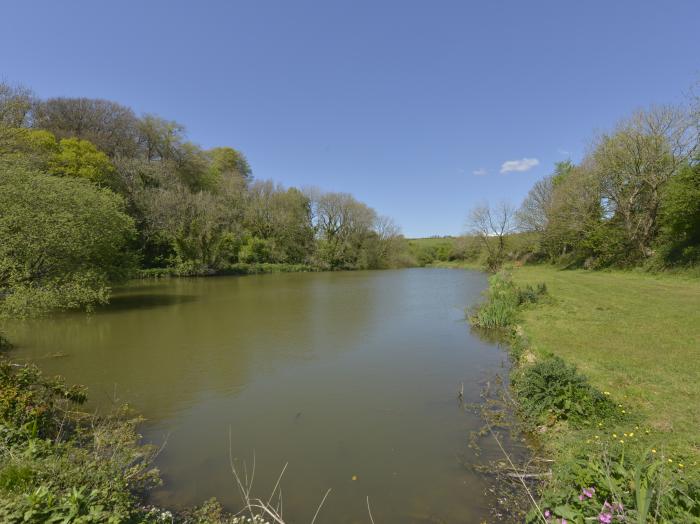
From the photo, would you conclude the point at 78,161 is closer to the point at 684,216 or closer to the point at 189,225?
the point at 189,225

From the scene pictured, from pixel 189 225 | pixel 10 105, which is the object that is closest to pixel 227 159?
pixel 189 225

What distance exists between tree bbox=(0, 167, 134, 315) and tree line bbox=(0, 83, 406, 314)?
0.04 m

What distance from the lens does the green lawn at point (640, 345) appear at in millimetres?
5000

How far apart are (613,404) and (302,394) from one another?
511 centimetres

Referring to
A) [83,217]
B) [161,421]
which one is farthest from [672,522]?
[83,217]

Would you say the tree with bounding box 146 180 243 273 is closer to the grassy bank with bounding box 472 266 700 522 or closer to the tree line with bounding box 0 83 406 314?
the tree line with bounding box 0 83 406 314

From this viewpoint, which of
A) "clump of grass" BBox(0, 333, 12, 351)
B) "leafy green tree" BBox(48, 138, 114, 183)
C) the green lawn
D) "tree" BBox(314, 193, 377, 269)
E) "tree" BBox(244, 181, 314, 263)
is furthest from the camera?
"tree" BBox(314, 193, 377, 269)

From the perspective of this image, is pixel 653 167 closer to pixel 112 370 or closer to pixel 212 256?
pixel 112 370

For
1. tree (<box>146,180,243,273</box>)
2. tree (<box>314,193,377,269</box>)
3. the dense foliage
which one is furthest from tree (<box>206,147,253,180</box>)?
the dense foliage

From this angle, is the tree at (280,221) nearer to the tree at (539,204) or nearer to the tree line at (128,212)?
the tree line at (128,212)

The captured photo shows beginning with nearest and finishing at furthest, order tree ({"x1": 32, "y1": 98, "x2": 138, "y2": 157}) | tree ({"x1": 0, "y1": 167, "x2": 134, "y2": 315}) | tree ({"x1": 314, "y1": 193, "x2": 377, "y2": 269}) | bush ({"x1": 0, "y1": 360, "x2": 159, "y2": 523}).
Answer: bush ({"x1": 0, "y1": 360, "x2": 159, "y2": 523}) → tree ({"x1": 0, "y1": 167, "x2": 134, "y2": 315}) → tree ({"x1": 32, "y1": 98, "x2": 138, "y2": 157}) → tree ({"x1": 314, "y1": 193, "x2": 377, "y2": 269})

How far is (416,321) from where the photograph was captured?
14.1m

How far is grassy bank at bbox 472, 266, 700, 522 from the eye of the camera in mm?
2783

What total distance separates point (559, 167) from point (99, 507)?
54291 mm
